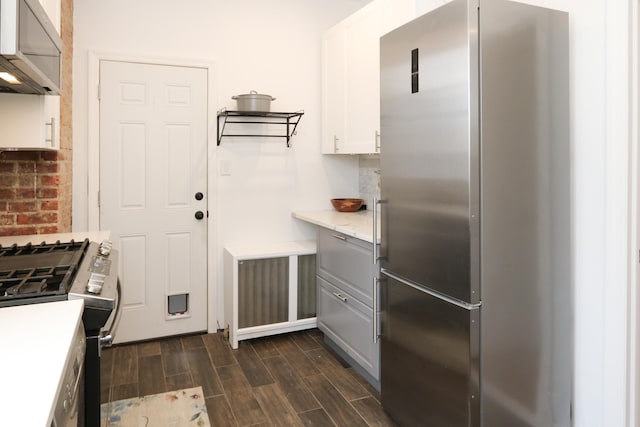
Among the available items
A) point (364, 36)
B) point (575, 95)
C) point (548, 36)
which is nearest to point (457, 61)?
point (548, 36)

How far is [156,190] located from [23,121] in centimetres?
117

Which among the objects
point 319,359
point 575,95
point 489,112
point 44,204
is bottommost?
point 319,359

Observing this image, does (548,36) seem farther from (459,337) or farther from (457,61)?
(459,337)

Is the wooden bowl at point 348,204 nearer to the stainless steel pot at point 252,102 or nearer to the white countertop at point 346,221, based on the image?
the white countertop at point 346,221

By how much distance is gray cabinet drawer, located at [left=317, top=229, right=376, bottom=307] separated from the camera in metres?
2.49

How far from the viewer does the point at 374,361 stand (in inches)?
96.3

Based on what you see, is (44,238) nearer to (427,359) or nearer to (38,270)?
(38,270)

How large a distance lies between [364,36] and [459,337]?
206cm

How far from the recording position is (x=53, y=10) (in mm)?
2170

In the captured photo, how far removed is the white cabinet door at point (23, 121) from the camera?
6.87 ft

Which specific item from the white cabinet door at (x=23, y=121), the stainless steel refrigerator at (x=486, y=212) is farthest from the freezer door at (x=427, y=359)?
the white cabinet door at (x=23, y=121)

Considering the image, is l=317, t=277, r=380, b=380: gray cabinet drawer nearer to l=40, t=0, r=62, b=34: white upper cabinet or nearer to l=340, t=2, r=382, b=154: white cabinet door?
l=340, t=2, r=382, b=154: white cabinet door

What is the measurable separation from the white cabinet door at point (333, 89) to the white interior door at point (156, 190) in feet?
3.04

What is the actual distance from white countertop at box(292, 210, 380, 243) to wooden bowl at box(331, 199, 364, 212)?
1.5 inches
